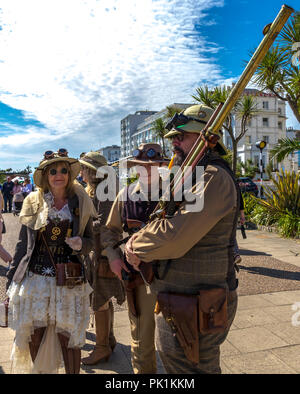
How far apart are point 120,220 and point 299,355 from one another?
217 cm

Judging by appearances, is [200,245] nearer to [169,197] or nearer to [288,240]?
[169,197]

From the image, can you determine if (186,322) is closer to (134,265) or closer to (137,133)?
(134,265)

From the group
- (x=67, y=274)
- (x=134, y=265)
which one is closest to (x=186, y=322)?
(x=134, y=265)

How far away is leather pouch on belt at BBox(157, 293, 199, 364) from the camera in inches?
75.1

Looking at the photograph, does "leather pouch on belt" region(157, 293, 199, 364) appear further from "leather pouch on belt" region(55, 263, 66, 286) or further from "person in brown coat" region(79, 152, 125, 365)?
"person in brown coat" region(79, 152, 125, 365)

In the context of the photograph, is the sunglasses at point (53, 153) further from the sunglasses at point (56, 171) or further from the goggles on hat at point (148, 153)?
the goggles on hat at point (148, 153)

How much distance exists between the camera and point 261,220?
11578mm

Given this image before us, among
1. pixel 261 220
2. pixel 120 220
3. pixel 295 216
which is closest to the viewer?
pixel 120 220

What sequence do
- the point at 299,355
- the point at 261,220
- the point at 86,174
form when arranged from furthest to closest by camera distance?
the point at 261,220
the point at 86,174
the point at 299,355

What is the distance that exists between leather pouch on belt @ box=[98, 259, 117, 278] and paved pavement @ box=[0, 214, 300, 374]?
0.83 metres

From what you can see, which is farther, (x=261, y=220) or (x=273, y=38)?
(x=261, y=220)

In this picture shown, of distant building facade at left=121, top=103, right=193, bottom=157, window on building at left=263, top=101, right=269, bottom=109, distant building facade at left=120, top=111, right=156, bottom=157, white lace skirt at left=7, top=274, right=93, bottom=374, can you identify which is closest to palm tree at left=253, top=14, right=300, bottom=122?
white lace skirt at left=7, top=274, right=93, bottom=374
